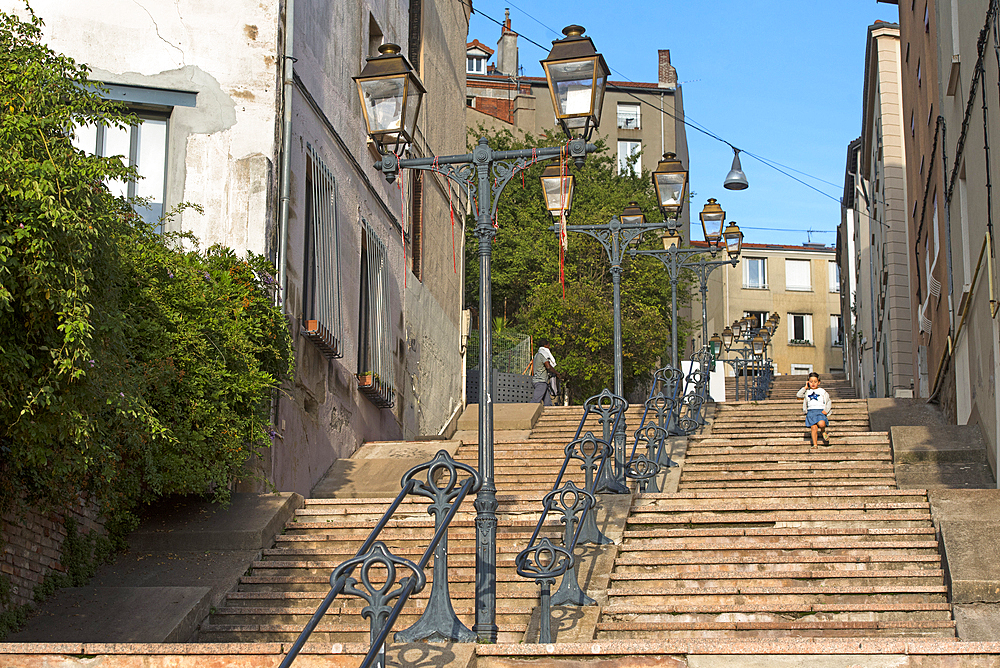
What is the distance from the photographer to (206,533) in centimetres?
1063

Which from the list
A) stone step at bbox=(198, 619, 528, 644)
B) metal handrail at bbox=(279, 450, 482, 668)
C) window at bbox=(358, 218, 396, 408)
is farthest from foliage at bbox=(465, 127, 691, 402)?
metal handrail at bbox=(279, 450, 482, 668)

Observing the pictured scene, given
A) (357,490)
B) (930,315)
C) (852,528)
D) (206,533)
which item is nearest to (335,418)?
(357,490)

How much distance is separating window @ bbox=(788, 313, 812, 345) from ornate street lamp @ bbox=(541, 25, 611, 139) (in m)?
51.2

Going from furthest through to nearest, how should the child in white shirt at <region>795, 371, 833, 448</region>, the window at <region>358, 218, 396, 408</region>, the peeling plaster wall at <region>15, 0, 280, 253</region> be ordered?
the window at <region>358, 218, 396, 408</region>
the child in white shirt at <region>795, 371, 833, 448</region>
the peeling plaster wall at <region>15, 0, 280, 253</region>

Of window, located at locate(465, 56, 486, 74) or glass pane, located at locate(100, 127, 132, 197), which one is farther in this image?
window, located at locate(465, 56, 486, 74)

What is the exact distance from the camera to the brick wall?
8633mm

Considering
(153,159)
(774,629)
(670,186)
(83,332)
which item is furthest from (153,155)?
(774,629)

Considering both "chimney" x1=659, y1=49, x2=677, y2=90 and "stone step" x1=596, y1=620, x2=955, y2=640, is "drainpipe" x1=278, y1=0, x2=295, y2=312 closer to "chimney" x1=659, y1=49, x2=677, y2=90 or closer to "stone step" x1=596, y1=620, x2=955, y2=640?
"stone step" x1=596, y1=620, x2=955, y2=640

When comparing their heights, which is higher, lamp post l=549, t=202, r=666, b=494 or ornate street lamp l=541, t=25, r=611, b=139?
ornate street lamp l=541, t=25, r=611, b=139

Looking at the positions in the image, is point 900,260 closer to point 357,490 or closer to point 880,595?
point 357,490

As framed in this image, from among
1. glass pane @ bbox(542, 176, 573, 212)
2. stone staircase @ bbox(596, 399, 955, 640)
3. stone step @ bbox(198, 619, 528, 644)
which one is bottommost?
stone step @ bbox(198, 619, 528, 644)

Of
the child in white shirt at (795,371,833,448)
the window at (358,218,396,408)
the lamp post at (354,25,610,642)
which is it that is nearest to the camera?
the lamp post at (354,25,610,642)

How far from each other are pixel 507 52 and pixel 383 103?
41964 mm

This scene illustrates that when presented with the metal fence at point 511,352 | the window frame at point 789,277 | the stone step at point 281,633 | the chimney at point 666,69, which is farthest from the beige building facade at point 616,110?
the stone step at point 281,633
